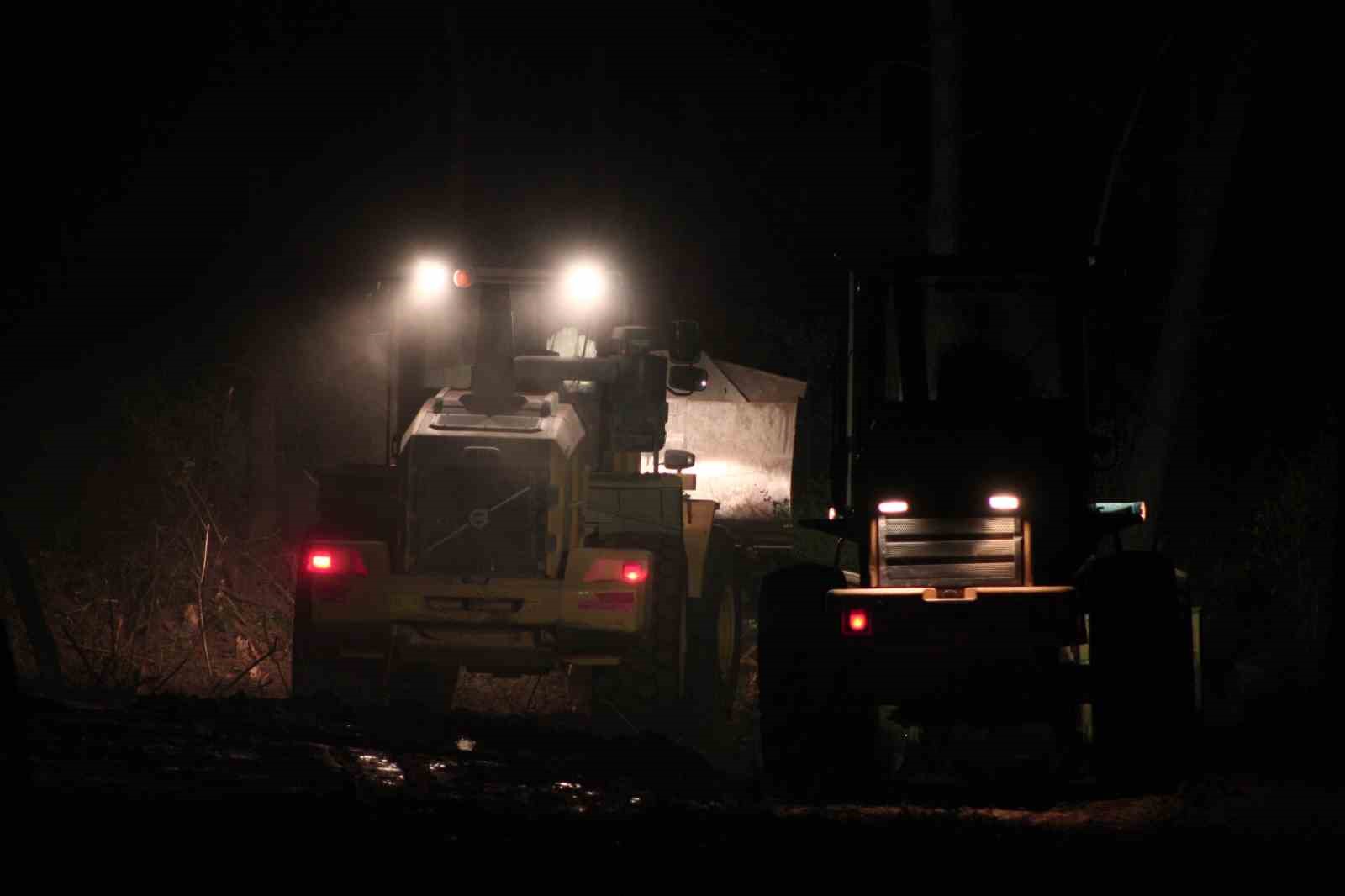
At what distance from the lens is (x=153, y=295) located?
22.1 metres

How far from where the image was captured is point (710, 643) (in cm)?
1305

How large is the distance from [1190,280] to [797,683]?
9.56 metres

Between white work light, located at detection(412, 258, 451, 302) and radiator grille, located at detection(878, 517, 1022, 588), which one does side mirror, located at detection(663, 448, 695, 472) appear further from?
radiator grille, located at detection(878, 517, 1022, 588)

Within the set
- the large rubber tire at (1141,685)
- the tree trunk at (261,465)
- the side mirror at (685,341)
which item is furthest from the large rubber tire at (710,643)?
the tree trunk at (261,465)

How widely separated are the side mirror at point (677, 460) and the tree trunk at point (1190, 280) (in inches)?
240

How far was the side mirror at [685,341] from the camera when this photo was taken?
39.4ft

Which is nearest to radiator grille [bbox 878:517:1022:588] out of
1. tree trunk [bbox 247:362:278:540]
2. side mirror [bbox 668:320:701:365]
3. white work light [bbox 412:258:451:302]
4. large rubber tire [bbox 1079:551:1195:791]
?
large rubber tire [bbox 1079:551:1195:791]

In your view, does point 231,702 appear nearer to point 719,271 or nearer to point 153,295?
point 153,295

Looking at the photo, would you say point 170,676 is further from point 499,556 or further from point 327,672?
point 499,556

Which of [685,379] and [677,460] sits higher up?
[685,379]

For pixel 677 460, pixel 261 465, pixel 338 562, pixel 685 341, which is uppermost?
pixel 685 341

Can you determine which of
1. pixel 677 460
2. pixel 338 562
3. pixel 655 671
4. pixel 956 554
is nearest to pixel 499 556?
pixel 338 562

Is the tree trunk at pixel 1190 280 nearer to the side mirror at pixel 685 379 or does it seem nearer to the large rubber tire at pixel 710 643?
the large rubber tire at pixel 710 643

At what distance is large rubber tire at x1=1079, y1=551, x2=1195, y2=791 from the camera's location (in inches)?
356
